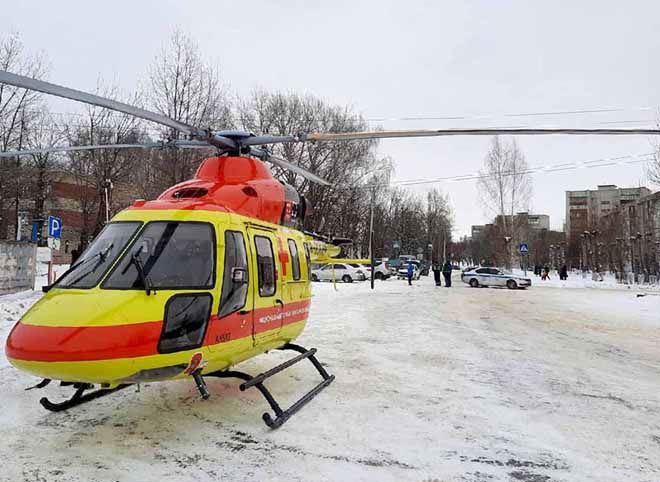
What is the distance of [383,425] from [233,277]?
7.55ft

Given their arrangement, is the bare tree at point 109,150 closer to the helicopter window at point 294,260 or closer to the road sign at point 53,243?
the road sign at point 53,243

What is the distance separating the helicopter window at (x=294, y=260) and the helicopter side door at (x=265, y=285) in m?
0.59

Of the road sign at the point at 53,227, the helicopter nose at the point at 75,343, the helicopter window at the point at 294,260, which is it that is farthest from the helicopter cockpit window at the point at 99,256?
the road sign at the point at 53,227

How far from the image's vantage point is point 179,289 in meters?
4.54

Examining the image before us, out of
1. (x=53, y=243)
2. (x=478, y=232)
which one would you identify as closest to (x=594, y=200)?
(x=478, y=232)

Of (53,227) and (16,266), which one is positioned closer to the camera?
(53,227)

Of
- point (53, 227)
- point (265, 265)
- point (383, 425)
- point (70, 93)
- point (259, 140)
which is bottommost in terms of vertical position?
point (383, 425)

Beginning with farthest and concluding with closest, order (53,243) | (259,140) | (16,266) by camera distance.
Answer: (16,266)
(53,243)
(259,140)

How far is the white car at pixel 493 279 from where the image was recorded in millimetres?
30609

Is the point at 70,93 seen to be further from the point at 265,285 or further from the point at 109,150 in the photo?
the point at 109,150

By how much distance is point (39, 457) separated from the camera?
427cm

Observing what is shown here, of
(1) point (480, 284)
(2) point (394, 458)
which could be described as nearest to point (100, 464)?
(2) point (394, 458)

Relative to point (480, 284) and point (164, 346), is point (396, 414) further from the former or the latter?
point (480, 284)

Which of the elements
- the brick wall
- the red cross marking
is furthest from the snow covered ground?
the brick wall
